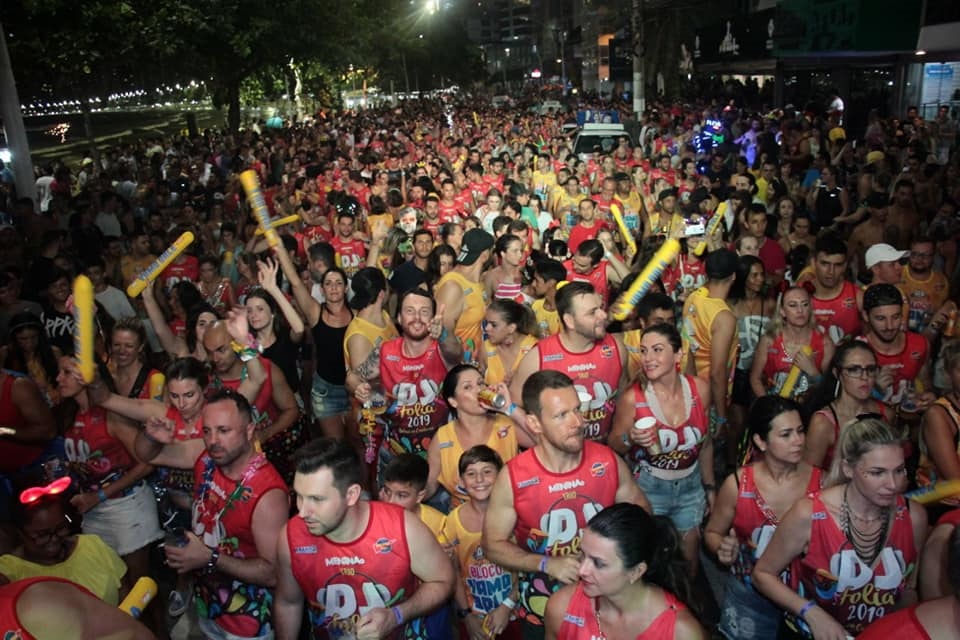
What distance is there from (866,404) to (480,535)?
A: 95.8 inches

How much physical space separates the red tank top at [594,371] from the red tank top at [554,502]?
4.18 feet

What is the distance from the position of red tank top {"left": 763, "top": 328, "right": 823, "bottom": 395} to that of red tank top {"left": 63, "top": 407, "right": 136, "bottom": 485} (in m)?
4.53

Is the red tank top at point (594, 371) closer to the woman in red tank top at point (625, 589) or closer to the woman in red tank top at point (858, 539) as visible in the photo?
the woman in red tank top at point (858, 539)

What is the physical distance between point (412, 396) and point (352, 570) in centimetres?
218

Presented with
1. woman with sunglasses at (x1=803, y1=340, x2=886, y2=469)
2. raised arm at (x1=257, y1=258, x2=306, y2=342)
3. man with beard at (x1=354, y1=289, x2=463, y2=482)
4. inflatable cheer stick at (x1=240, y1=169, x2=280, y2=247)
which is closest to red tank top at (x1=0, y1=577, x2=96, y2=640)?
man with beard at (x1=354, y1=289, x2=463, y2=482)

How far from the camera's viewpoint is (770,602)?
3.92 metres

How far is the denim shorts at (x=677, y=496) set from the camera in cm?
479

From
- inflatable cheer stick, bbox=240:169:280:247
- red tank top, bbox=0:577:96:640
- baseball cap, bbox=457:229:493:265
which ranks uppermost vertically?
inflatable cheer stick, bbox=240:169:280:247

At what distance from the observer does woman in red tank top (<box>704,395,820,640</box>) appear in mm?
3941

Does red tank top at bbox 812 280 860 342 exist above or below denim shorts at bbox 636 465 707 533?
above

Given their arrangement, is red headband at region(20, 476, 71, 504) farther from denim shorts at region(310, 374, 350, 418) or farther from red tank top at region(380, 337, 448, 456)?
denim shorts at region(310, 374, 350, 418)

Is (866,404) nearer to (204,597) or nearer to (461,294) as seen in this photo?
(461,294)

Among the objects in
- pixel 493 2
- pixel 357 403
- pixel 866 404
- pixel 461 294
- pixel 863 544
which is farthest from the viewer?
pixel 493 2

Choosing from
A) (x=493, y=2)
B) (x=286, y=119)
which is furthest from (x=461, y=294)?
(x=493, y=2)
